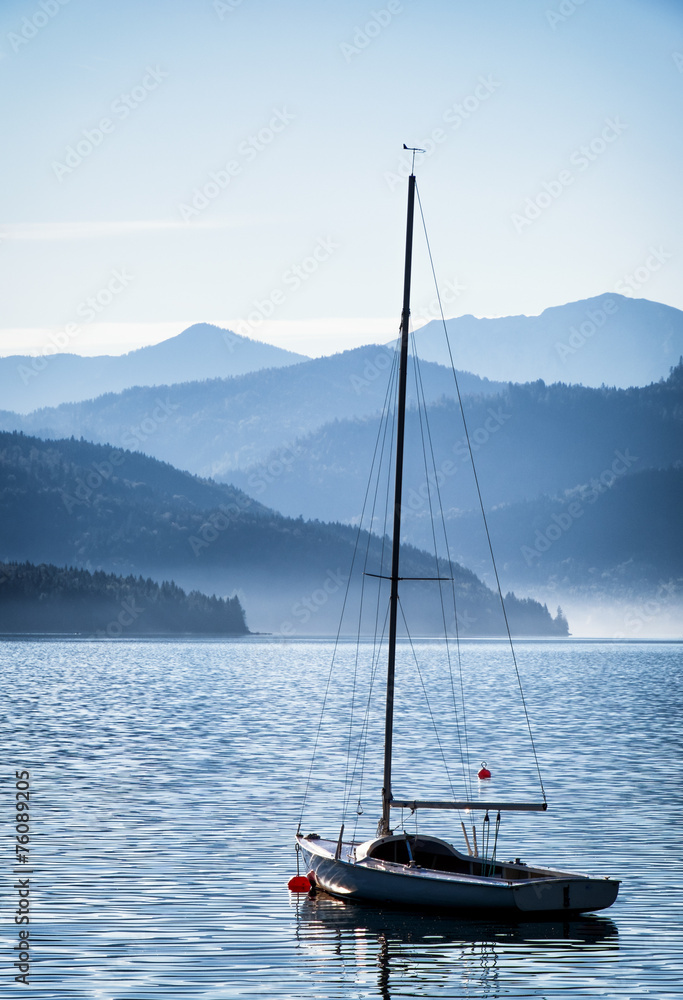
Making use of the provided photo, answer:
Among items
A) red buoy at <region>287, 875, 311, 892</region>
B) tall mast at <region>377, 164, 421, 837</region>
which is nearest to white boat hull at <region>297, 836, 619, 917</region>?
red buoy at <region>287, 875, 311, 892</region>

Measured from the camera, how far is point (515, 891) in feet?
107

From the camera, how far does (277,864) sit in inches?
1585

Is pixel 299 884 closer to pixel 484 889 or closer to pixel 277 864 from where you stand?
pixel 277 864

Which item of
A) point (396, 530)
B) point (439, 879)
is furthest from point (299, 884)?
point (396, 530)

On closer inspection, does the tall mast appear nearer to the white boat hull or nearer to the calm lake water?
the white boat hull

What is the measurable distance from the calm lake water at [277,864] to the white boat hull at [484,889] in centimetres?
47

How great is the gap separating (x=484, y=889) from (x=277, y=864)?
9.29 meters

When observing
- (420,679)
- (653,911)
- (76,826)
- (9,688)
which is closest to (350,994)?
(653,911)

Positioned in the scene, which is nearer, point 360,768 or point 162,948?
point 162,948

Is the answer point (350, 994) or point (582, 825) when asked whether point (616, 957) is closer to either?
point (350, 994)

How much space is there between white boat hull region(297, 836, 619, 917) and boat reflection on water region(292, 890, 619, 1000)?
411 mm

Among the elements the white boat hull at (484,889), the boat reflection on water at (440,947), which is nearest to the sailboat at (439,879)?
the white boat hull at (484,889)

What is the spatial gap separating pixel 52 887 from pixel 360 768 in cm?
3254

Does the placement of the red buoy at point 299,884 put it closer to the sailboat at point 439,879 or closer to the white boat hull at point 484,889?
the sailboat at point 439,879
